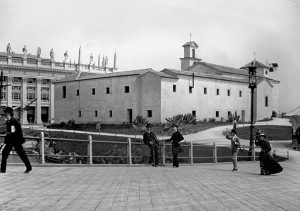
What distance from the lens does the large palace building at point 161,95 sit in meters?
49.4

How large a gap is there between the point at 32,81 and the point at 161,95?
3773cm

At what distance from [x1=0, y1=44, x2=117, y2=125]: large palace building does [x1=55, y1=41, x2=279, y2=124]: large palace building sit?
48.7 ft

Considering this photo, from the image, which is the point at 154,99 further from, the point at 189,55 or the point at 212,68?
the point at 189,55

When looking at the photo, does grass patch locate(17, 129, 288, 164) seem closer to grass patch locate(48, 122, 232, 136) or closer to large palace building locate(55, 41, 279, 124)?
grass patch locate(48, 122, 232, 136)

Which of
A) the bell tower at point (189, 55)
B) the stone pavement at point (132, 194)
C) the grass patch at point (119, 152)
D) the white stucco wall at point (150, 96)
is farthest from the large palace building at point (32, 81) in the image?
the stone pavement at point (132, 194)

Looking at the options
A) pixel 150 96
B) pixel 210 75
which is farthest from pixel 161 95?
pixel 210 75

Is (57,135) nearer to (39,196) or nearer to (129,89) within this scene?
(129,89)

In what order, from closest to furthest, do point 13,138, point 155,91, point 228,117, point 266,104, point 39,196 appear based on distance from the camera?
1. point 39,196
2. point 13,138
3. point 155,91
4. point 228,117
5. point 266,104

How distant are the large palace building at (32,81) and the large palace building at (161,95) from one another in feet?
48.7

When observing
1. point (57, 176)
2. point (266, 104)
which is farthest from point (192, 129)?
point (57, 176)

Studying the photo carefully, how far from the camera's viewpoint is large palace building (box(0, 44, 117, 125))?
73.9 metres

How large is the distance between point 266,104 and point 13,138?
55211 mm

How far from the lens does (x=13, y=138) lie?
33.4 ft

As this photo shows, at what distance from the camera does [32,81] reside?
78.3 m
